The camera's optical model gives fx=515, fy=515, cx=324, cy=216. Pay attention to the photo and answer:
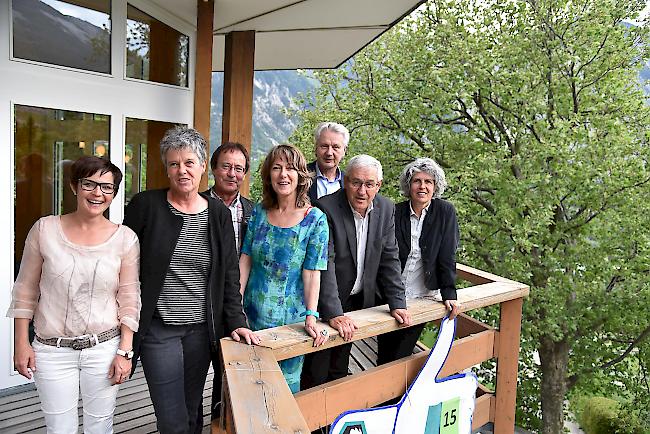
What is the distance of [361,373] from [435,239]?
2.64ft

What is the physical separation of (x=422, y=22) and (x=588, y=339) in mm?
7630

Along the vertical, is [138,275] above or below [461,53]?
below

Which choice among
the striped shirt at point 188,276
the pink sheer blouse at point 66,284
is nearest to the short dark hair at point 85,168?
the pink sheer blouse at point 66,284

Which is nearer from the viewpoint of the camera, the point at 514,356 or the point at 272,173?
the point at 272,173

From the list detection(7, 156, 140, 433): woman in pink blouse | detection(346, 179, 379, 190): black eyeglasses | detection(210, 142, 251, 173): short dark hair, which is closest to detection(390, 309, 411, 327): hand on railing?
Answer: detection(346, 179, 379, 190): black eyeglasses

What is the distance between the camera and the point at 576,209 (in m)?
10.4

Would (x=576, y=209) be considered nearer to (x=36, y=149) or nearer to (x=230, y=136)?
(x=230, y=136)

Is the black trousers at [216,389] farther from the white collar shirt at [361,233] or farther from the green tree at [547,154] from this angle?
the green tree at [547,154]

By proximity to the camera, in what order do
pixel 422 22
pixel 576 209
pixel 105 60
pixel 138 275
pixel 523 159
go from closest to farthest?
pixel 138 275 → pixel 105 60 → pixel 523 159 → pixel 576 209 → pixel 422 22

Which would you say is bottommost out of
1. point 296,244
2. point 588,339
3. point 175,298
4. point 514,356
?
point 588,339

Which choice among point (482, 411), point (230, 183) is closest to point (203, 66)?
point (230, 183)

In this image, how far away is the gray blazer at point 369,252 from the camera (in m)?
2.25

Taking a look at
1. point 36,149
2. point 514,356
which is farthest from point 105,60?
point 514,356

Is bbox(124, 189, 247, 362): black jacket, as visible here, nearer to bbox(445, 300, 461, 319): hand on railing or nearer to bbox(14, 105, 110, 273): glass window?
bbox(445, 300, 461, 319): hand on railing
